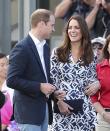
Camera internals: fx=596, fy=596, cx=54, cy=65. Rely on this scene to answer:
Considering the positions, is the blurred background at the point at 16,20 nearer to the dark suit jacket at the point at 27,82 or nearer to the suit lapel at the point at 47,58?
the suit lapel at the point at 47,58

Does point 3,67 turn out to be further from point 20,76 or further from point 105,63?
point 105,63

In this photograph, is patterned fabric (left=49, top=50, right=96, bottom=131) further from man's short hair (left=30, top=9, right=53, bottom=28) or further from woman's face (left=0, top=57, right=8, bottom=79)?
woman's face (left=0, top=57, right=8, bottom=79)

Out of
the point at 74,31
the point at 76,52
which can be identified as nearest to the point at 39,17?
the point at 74,31

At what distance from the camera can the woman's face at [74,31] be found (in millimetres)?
6219

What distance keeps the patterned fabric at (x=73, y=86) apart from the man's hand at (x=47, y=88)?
177 millimetres

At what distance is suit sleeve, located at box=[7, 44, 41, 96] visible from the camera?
19.7ft

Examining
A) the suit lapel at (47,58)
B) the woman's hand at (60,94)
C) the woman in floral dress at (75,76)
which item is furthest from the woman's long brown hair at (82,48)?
the woman's hand at (60,94)

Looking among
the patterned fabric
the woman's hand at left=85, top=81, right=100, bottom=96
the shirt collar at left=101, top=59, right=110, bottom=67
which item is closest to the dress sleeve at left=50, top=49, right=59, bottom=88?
A: the patterned fabric

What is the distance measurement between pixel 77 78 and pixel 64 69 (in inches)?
6.4

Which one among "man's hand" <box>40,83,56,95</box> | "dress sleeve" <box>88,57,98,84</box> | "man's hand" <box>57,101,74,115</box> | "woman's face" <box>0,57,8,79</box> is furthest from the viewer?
"woman's face" <box>0,57,8,79</box>

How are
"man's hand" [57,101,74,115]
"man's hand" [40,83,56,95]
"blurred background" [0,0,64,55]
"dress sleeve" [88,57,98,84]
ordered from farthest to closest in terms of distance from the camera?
1. "blurred background" [0,0,64,55]
2. "dress sleeve" [88,57,98,84]
3. "man's hand" [57,101,74,115]
4. "man's hand" [40,83,56,95]

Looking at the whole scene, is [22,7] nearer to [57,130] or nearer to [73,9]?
[73,9]

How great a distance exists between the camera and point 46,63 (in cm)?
631

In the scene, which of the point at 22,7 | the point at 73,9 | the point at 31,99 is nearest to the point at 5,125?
the point at 31,99
